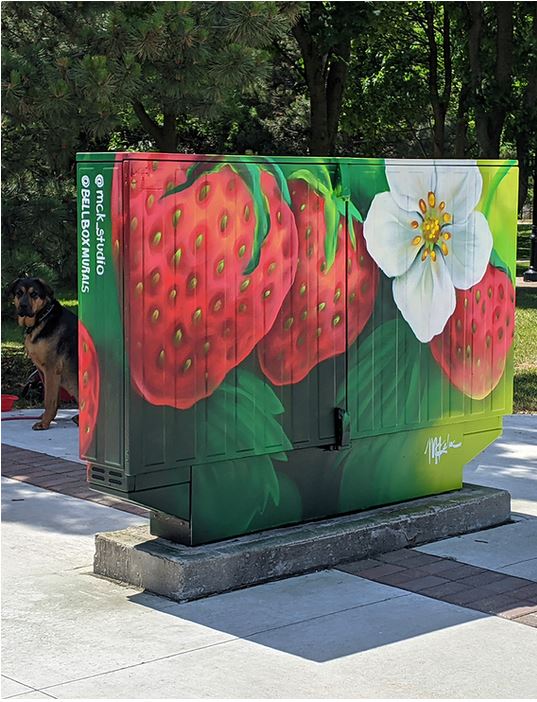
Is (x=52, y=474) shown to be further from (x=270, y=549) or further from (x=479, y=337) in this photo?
(x=479, y=337)

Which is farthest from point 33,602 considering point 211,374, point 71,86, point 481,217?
point 71,86

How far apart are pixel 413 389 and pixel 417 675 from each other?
7.63ft

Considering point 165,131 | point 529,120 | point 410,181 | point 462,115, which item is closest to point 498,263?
point 410,181

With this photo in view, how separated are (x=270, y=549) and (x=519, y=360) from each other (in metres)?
8.61

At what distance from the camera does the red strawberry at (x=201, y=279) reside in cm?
552

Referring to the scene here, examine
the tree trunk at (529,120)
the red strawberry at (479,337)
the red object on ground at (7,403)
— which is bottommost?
the red object on ground at (7,403)

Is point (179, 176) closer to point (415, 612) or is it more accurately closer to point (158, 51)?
point (415, 612)

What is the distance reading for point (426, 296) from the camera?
6.80 metres

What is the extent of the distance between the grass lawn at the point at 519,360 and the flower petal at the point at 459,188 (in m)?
4.66

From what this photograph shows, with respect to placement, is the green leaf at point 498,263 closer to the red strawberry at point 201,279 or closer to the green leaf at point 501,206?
the green leaf at point 501,206

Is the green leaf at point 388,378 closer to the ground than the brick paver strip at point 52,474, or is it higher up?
higher up
